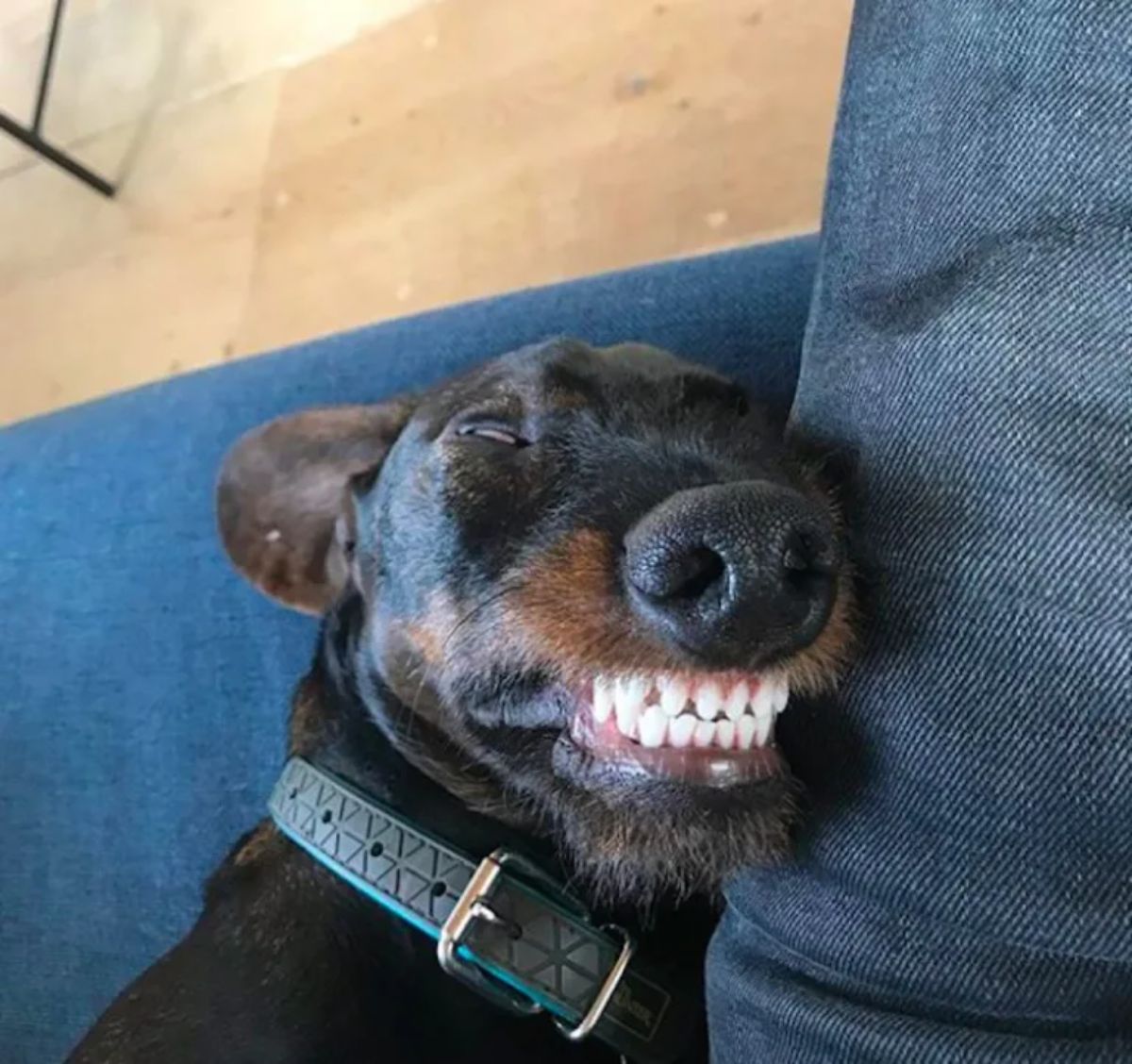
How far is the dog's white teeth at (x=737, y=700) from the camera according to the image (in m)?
1.30

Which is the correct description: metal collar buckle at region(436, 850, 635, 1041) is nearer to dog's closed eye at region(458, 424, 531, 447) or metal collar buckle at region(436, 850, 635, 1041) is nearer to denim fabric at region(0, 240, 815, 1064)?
dog's closed eye at region(458, 424, 531, 447)

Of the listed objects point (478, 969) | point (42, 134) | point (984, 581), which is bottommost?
point (42, 134)

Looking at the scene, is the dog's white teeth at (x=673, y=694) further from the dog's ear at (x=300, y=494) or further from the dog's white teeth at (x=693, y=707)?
the dog's ear at (x=300, y=494)

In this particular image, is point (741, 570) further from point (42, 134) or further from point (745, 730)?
point (42, 134)

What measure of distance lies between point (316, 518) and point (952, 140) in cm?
119

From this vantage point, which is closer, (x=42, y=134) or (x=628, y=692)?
(x=628, y=692)

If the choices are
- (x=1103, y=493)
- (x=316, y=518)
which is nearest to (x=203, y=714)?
(x=316, y=518)

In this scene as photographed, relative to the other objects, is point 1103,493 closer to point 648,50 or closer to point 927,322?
point 927,322

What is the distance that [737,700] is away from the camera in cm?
131

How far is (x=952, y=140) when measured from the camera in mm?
1212

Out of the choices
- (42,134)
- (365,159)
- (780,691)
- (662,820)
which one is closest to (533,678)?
(662,820)

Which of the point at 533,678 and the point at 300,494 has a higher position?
the point at 533,678

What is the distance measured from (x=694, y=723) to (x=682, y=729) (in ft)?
0.05

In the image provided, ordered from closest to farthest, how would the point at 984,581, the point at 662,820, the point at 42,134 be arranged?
1. the point at 984,581
2. the point at 662,820
3. the point at 42,134
